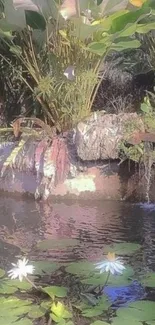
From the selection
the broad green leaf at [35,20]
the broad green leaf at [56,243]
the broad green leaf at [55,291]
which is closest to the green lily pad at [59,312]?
the broad green leaf at [55,291]

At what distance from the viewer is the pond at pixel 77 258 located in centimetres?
206

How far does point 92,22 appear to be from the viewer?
419 centimetres

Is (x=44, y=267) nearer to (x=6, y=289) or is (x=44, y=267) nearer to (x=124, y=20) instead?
(x=6, y=289)

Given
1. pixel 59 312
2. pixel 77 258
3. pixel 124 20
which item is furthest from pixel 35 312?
pixel 124 20

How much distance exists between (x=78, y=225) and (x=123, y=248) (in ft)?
2.17

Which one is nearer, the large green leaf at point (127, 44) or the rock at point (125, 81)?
the large green leaf at point (127, 44)

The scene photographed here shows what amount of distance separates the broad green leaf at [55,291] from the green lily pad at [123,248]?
1.78ft

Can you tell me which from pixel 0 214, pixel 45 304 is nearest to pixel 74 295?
pixel 45 304

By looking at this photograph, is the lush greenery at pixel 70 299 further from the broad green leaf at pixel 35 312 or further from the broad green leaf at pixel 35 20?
the broad green leaf at pixel 35 20

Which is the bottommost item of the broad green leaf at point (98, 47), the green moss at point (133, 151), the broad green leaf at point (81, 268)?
the broad green leaf at point (81, 268)

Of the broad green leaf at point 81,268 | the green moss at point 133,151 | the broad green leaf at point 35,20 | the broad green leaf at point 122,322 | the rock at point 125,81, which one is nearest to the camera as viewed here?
the broad green leaf at point 122,322

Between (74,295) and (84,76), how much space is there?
2.30m

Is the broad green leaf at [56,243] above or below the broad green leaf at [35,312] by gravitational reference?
above

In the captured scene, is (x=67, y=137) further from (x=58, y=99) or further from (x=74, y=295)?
(x=74, y=295)
